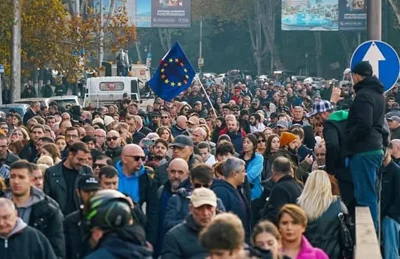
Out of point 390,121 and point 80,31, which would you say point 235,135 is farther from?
point 80,31

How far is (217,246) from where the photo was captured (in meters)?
7.02

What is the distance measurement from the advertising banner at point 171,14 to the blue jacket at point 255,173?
5691cm

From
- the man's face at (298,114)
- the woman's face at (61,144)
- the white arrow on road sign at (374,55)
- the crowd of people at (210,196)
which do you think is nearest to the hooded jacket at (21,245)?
the crowd of people at (210,196)

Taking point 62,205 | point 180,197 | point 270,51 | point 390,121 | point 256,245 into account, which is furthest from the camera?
point 270,51

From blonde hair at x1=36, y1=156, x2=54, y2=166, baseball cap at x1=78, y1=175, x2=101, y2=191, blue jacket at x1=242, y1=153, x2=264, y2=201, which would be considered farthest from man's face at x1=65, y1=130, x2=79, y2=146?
baseball cap at x1=78, y1=175, x2=101, y2=191

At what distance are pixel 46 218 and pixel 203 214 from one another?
1.71m

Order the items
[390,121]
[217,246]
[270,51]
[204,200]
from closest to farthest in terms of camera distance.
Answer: [217,246], [204,200], [390,121], [270,51]

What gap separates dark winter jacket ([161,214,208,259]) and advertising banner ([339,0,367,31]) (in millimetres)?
59989

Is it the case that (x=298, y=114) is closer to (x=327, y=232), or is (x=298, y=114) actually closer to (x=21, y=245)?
(x=327, y=232)

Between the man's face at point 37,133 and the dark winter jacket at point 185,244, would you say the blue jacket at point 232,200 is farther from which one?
the man's face at point 37,133

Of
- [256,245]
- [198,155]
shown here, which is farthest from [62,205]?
[256,245]

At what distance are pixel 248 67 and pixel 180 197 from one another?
96156mm

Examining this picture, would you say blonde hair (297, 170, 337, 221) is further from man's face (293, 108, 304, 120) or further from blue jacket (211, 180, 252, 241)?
man's face (293, 108, 304, 120)

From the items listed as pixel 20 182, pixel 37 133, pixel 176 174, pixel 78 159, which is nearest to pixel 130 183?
pixel 78 159
